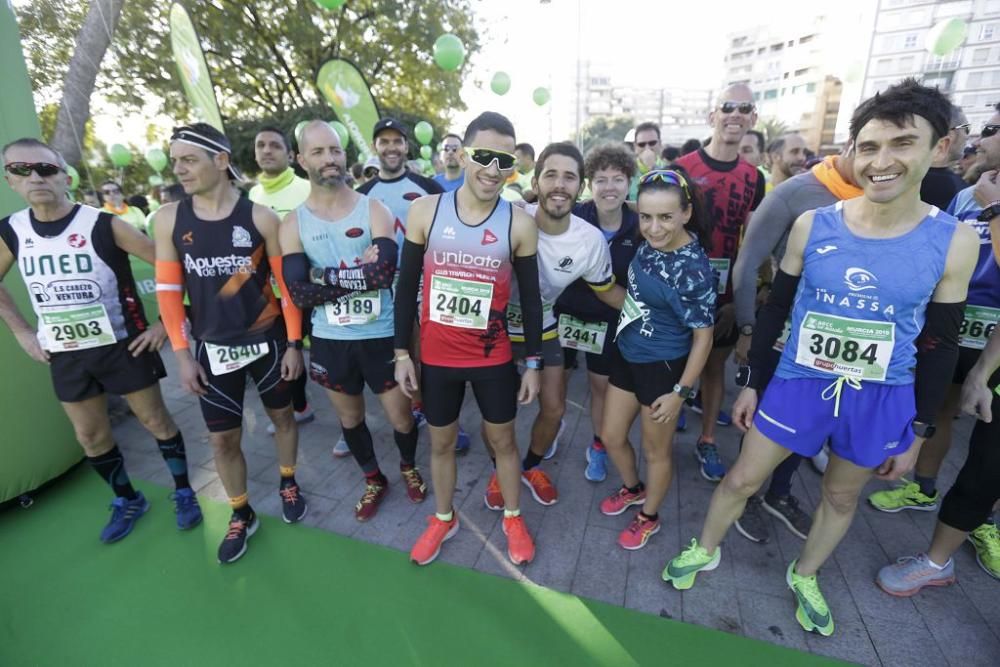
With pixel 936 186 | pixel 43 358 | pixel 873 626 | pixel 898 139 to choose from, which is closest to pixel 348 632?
pixel 43 358

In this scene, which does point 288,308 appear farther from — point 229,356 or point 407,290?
point 407,290

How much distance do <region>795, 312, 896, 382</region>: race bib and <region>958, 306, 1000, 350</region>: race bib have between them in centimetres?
94

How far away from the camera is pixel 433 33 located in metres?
16.8

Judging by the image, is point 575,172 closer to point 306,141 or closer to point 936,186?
point 306,141

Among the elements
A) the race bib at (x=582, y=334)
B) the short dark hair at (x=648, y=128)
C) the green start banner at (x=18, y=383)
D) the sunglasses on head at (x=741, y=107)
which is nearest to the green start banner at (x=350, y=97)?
the short dark hair at (x=648, y=128)

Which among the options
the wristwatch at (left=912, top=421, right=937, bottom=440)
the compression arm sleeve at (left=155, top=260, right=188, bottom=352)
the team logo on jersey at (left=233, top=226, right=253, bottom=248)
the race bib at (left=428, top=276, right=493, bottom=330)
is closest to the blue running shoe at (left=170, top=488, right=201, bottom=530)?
the compression arm sleeve at (left=155, top=260, right=188, bottom=352)

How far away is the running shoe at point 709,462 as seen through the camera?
3.24 m

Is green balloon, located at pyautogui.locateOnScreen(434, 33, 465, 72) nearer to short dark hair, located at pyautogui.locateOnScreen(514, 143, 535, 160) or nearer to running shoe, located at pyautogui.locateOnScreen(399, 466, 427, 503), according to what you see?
short dark hair, located at pyautogui.locateOnScreen(514, 143, 535, 160)

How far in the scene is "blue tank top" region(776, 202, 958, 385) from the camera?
1.66 meters

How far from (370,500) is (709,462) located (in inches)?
91.7

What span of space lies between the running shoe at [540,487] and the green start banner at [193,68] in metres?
5.49

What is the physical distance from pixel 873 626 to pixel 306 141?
3.76m

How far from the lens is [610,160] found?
2.64 metres

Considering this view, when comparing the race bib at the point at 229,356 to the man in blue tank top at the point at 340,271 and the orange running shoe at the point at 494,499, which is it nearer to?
the man in blue tank top at the point at 340,271
